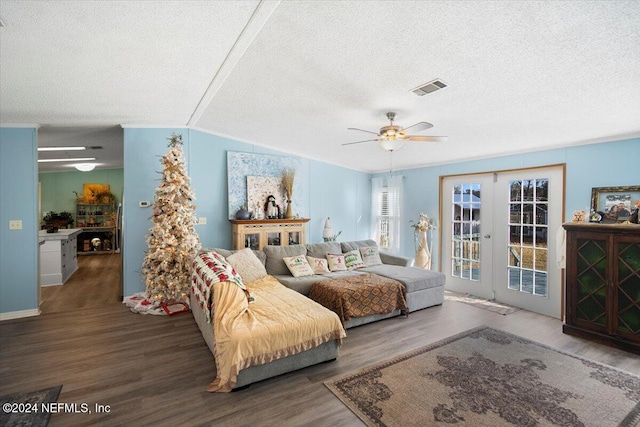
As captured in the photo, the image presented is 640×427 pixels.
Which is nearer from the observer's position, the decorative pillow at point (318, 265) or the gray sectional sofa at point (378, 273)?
the gray sectional sofa at point (378, 273)

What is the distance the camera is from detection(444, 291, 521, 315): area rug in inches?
178

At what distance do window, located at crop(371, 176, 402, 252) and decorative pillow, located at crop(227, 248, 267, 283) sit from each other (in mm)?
3228

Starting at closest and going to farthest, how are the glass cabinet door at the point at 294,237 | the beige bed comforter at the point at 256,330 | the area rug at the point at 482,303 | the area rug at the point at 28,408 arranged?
the area rug at the point at 28,408
the beige bed comforter at the point at 256,330
the area rug at the point at 482,303
the glass cabinet door at the point at 294,237

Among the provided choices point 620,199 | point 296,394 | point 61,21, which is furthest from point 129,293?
point 620,199

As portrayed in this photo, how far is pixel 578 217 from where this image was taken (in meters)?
3.73

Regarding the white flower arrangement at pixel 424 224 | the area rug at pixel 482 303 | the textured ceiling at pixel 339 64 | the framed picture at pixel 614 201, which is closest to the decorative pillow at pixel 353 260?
the white flower arrangement at pixel 424 224

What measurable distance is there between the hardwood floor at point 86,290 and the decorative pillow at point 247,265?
2104mm


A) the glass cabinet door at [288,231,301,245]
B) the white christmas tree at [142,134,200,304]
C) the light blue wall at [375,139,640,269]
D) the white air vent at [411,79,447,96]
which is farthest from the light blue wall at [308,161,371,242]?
the white air vent at [411,79,447,96]

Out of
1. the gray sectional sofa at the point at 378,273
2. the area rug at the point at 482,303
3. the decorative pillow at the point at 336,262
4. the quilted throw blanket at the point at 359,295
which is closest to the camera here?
the quilted throw blanket at the point at 359,295

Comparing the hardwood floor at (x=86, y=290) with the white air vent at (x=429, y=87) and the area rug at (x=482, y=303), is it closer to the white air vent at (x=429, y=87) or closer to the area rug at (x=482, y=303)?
the white air vent at (x=429, y=87)

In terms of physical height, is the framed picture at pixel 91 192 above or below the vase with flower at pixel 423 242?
above

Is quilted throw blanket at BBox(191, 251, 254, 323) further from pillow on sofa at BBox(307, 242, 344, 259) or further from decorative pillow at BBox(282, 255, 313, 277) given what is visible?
pillow on sofa at BBox(307, 242, 344, 259)

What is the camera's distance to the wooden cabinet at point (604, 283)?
321 cm

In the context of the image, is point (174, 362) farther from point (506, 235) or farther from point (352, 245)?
point (506, 235)
